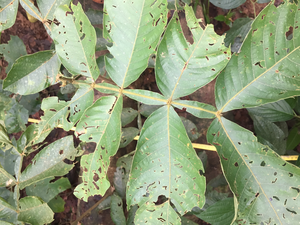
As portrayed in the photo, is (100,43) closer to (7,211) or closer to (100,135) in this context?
(100,135)

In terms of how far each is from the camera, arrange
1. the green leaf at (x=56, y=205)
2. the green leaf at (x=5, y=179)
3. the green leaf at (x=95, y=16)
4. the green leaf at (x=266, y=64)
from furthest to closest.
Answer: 1. the green leaf at (x=56, y=205)
2. the green leaf at (x=95, y=16)
3. the green leaf at (x=5, y=179)
4. the green leaf at (x=266, y=64)

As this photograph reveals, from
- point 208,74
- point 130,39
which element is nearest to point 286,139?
point 208,74

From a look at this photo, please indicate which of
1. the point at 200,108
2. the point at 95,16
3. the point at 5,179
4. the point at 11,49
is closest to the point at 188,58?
the point at 200,108

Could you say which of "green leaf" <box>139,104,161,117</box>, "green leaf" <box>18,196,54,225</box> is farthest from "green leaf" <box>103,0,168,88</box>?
"green leaf" <box>18,196,54,225</box>

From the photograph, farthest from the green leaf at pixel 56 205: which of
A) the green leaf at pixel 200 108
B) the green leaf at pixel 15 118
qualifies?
the green leaf at pixel 200 108

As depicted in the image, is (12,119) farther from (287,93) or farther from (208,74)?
(287,93)

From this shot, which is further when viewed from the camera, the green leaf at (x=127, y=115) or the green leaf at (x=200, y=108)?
the green leaf at (x=127, y=115)

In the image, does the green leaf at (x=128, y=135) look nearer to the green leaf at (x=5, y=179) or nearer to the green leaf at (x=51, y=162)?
the green leaf at (x=51, y=162)
